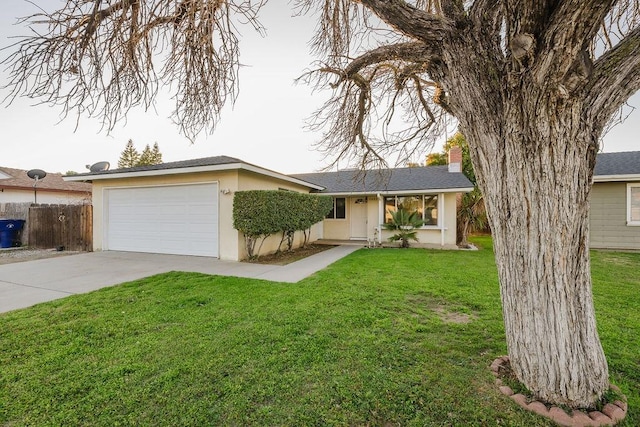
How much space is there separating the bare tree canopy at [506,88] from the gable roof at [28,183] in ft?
69.2

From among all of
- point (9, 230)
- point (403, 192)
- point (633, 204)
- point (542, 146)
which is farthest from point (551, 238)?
point (9, 230)

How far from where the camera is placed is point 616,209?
37.2 feet

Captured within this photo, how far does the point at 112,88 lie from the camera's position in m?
3.11

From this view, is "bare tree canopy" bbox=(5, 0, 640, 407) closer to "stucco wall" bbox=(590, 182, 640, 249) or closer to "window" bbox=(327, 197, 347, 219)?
"window" bbox=(327, 197, 347, 219)

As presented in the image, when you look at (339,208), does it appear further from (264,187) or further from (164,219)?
(164,219)

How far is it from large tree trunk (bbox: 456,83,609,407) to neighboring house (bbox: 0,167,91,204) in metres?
23.1

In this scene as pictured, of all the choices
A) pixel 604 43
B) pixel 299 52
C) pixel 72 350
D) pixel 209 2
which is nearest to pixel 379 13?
pixel 209 2

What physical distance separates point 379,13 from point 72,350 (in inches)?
182

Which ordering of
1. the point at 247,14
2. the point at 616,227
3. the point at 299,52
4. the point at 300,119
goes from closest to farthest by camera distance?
the point at 247,14 → the point at 299,52 → the point at 300,119 → the point at 616,227

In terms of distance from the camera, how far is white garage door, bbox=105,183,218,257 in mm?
9359

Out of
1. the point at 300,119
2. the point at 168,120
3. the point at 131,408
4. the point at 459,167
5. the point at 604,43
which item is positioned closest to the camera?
the point at 131,408

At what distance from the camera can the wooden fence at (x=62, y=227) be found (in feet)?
36.4

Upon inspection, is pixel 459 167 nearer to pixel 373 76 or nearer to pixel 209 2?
pixel 373 76

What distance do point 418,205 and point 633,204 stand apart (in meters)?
7.96
